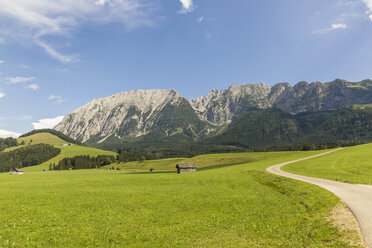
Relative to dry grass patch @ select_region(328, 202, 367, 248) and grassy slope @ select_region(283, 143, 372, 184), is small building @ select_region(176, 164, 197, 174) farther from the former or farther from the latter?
dry grass patch @ select_region(328, 202, 367, 248)

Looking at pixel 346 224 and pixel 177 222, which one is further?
pixel 177 222

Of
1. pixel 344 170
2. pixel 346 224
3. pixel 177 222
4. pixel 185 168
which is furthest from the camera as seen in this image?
pixel 185 168

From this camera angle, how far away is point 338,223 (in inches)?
712

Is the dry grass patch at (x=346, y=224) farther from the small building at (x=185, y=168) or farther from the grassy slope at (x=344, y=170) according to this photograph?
the small building at (x=185, y=168)

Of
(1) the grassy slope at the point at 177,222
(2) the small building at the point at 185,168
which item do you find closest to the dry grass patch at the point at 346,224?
(1) the grassy slope at the point at 177,222

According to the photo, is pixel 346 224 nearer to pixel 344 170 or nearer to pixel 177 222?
pixel 177 222

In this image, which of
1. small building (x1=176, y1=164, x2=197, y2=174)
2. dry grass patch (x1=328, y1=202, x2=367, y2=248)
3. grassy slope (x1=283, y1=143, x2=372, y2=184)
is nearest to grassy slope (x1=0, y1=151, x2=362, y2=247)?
dry grass patch (x1=328, y1=202, x2=367, y2=248)

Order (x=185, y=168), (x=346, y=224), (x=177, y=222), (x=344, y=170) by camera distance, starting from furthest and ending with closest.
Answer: (x=185, y=168), (x=344, y=170), (x=177, y=222), (x=346, y=224)

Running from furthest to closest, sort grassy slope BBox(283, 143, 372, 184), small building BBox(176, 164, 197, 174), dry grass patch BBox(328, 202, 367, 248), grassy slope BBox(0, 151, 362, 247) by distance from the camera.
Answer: small building BBox(176, 164, 197, 174) → grassy slope BBox(283, 143, 372, 184) → grassy slope BBox(0, 151, 362, 247) → dry grass patch BBox(328, 202, 367, 248)


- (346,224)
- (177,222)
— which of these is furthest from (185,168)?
(346,224)

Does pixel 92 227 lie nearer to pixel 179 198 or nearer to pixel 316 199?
pixel 179 198

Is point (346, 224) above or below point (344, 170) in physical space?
above

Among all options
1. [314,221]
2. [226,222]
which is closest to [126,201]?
[226,222]

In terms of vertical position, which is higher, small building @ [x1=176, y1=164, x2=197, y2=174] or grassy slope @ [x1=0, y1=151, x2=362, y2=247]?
grassy slope @ [x1=0, y1=151, x2=362, y2=247]
